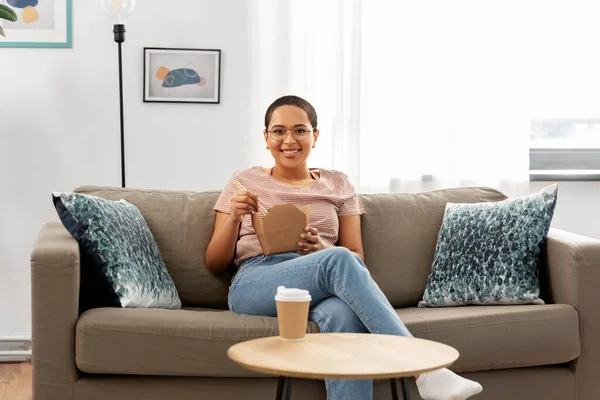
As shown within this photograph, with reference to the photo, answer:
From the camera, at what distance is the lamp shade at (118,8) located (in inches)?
135

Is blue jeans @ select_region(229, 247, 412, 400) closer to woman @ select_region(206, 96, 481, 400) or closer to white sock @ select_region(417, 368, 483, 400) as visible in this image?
woman @ select_region(206, 96, 481, 400)

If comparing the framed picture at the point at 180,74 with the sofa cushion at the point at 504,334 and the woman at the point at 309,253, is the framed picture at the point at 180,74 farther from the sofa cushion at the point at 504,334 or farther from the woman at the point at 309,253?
the sofa cushion at the point at 504,334

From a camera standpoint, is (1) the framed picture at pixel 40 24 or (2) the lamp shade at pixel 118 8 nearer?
(2) the lamp shade at pixel 118 8

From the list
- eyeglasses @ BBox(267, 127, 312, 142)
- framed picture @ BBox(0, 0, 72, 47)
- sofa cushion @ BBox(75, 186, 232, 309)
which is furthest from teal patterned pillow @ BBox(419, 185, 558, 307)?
framed picture @ BBox(0, 0, 72, 47)

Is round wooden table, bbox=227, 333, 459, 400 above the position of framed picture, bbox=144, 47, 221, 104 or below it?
below

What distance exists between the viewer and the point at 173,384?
2.35 meters

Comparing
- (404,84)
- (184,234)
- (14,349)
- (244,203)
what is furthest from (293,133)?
(14,349)

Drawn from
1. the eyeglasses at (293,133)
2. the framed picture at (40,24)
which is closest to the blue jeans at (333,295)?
the eyeglasses at (293,133)

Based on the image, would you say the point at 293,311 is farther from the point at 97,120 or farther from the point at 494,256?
the point at 97,120

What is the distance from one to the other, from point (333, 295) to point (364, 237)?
656 mm

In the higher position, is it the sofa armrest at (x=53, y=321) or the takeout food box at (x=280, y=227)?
the takeout food box at (x=280, y=227)

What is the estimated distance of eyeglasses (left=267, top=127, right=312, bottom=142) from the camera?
279cm

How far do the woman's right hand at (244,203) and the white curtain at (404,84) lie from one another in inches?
45.2

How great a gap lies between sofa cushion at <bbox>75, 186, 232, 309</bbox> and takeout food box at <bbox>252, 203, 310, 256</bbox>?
364mm
